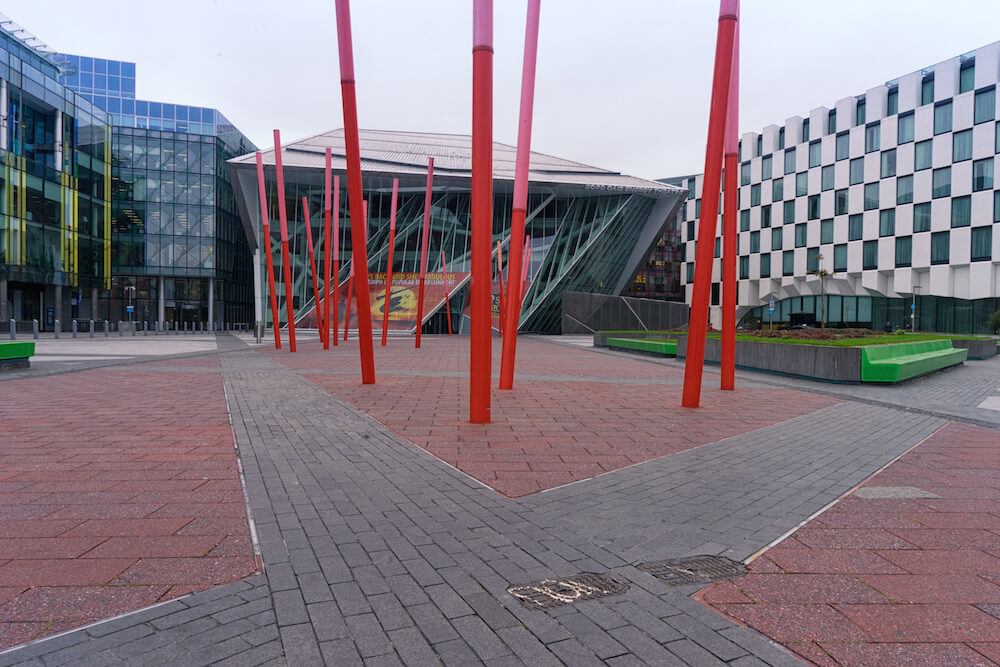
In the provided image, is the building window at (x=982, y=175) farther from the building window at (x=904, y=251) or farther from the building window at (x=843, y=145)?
the building window at (x=843, y=145)

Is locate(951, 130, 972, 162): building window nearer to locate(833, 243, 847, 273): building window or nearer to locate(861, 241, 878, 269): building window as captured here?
locate(861, 241, 878, 269): building window

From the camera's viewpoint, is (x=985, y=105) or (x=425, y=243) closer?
(x=425, y=243)

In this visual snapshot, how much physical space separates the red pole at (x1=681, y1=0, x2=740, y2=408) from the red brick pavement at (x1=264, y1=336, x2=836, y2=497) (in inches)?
27.4

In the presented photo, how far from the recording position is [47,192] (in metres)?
44.8

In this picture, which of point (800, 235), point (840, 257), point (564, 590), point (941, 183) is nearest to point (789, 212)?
point (800, 235)

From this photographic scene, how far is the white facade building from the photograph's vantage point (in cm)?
4525

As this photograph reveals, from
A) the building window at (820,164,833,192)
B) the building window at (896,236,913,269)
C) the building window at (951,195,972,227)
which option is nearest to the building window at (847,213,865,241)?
the building window at (896,236,913,269)

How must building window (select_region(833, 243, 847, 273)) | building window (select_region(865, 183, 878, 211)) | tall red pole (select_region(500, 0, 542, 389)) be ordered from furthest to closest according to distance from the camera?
building window (select_region(833, 243, 847, 273)) → building window (select_region(865, 183, 878, 211)) → tall red pole (select_region(500, 0, 542, 389))

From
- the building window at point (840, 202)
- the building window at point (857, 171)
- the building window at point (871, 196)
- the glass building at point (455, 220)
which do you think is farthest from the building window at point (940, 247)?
the glass building at point (455, 220)

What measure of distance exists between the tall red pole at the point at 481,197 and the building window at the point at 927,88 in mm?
53109

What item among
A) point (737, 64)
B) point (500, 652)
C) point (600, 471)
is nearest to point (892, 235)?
point (737, 64)

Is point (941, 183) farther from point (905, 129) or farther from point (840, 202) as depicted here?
point (840, 202)

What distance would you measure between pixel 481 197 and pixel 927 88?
178ft

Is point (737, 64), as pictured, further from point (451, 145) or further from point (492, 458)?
point (451, 145)
